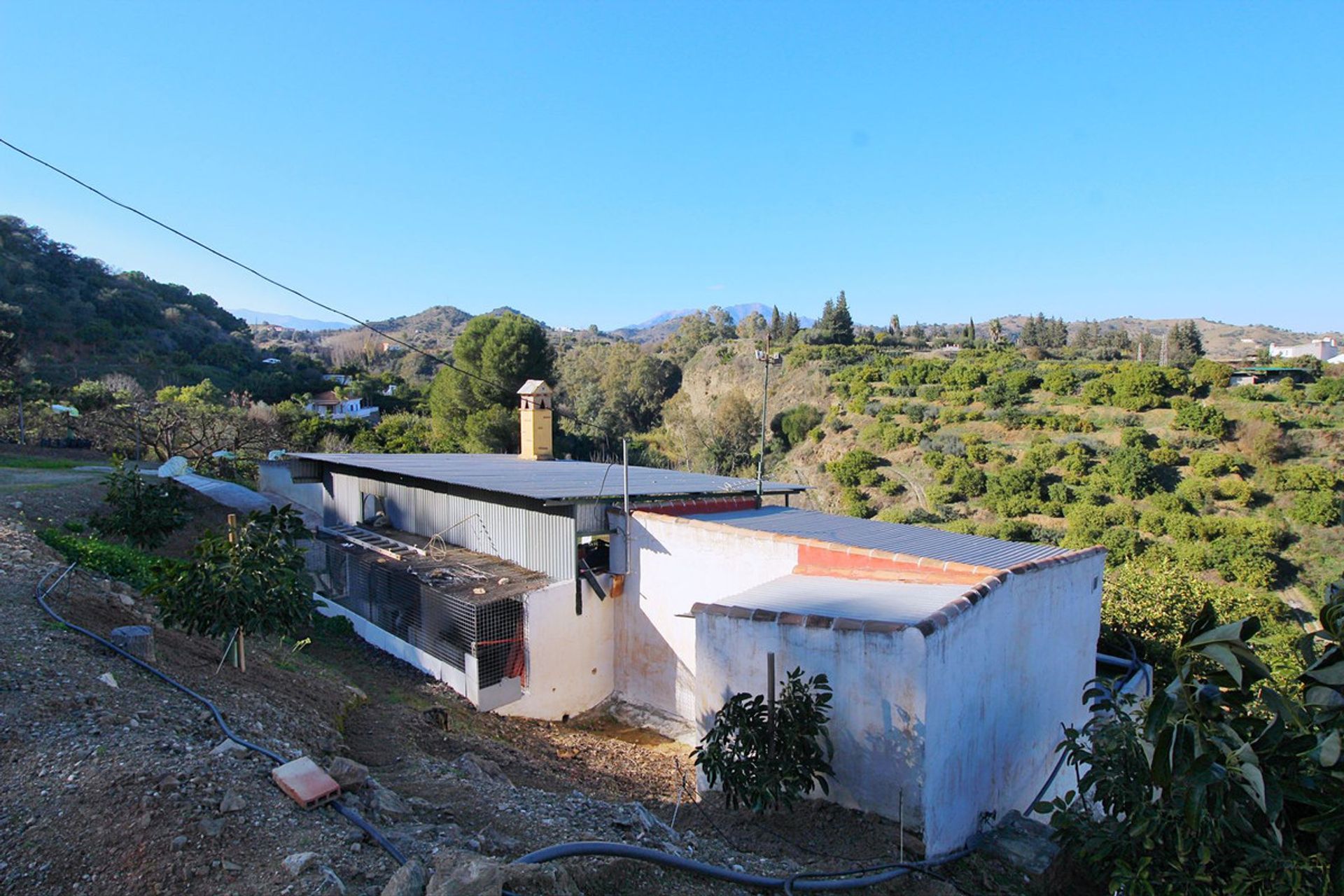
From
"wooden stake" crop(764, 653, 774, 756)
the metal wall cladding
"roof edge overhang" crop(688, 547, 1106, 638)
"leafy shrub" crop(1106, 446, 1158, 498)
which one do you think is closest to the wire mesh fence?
the metal wall cladding

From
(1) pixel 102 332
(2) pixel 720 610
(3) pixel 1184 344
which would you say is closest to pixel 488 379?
(2) pixel 720 610

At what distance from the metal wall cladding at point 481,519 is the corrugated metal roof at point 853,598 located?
13.0 feet

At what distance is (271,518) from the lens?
6.71 metres

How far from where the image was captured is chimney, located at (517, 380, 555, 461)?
52.0ft

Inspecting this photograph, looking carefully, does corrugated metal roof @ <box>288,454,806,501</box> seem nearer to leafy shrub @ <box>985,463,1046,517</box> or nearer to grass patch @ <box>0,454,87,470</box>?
grass patch @ <box>0,454,87,470</box>

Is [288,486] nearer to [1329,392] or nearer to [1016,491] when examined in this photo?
[1016,491]

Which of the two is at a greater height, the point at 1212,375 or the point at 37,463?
the point at 1212,375

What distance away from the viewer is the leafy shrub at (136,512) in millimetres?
10242

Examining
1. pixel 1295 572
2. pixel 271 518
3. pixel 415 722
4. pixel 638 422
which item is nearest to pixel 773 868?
pixel 415 722

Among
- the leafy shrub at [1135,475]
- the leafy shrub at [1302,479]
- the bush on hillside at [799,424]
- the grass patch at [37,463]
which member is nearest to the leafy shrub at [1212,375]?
the leafy shrub at [1302,479]

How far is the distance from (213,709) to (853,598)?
5568mm

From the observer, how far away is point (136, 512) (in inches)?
406

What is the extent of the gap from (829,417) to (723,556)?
33.0m

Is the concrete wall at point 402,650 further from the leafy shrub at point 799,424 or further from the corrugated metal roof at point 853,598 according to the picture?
the leafy shrub at point 799,424
